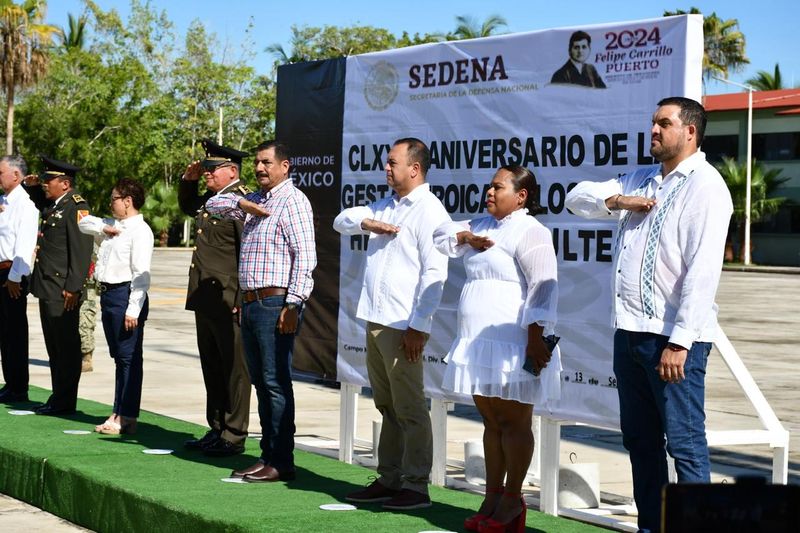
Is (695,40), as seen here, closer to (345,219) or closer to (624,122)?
(624,122)

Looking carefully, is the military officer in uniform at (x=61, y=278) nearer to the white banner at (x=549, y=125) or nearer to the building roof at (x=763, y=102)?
the white banner at (x=549, y=125)

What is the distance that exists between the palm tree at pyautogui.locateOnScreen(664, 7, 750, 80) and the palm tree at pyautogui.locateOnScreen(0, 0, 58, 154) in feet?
118

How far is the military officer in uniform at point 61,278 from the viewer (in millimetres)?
9031

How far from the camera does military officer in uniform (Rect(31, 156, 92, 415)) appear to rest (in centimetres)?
903

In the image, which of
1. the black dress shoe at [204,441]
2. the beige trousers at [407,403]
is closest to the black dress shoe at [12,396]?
the black dress shoe at [204,441]

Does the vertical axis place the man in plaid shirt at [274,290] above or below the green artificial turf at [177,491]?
above

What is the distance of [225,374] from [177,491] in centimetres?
138

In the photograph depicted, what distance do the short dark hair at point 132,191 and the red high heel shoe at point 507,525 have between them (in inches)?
157

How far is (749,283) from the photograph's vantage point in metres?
38.1

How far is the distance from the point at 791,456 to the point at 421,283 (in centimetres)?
431

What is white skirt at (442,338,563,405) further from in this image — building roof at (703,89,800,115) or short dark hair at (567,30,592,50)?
building roof at (703,89,800,115)

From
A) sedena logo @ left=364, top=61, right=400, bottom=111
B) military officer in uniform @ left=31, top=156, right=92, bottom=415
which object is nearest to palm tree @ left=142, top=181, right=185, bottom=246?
military officer in uniform @ left=31, top=156, right=92, bottom=415

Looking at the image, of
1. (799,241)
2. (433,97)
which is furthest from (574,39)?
(799,241)

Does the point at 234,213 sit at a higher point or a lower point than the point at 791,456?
higher
